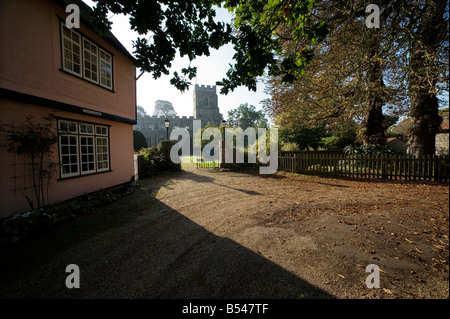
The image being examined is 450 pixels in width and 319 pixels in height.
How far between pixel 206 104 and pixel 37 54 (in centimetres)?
5571

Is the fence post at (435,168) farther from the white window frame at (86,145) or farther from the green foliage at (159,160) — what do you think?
the green foliage at (159,160)

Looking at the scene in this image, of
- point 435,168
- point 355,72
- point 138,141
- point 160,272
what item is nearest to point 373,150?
point 435,168

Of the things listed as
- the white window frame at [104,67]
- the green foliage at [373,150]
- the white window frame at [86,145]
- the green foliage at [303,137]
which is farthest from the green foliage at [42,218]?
the green foliage at [303,137]

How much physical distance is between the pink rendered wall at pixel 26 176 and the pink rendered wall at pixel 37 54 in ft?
1.65

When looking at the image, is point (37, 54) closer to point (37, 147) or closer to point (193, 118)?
point (37, 147)

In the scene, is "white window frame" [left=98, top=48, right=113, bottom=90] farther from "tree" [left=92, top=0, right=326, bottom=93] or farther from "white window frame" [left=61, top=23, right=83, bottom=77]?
"tree" [left=92, top=0, right=326, bottom=93]

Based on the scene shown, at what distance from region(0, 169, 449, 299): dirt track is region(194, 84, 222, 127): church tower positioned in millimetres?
54568

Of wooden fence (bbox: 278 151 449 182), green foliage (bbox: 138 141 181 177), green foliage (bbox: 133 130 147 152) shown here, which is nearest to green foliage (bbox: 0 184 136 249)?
green foliage (bbox: 138 141 181 177)

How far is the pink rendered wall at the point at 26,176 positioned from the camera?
4570mm

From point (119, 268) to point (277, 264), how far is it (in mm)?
2600

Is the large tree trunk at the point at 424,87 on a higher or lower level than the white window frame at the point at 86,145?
higher
